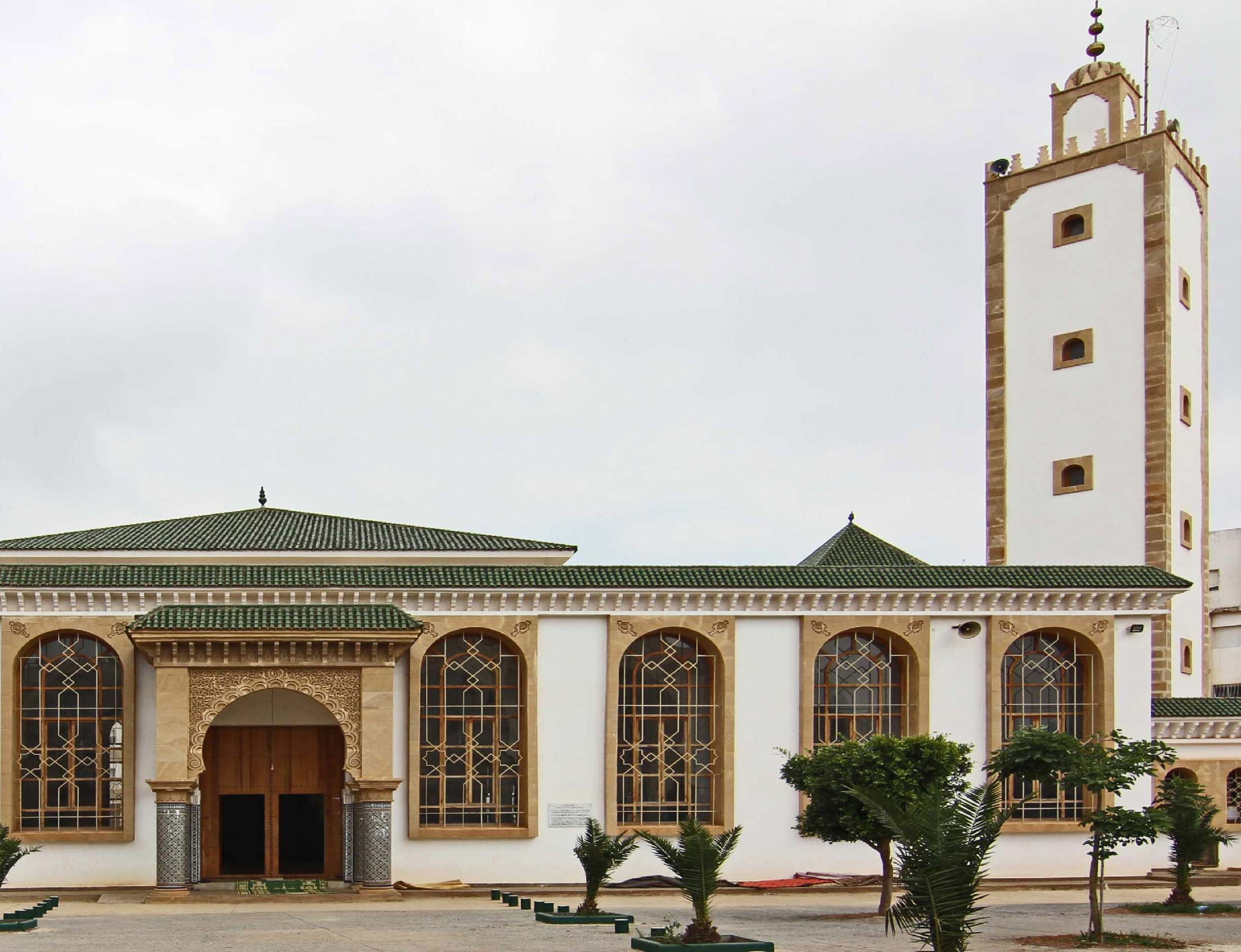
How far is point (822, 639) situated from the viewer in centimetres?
2567

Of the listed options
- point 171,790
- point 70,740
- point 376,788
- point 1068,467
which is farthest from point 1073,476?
point 70,740

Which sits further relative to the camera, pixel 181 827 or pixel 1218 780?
pixel 1218 780

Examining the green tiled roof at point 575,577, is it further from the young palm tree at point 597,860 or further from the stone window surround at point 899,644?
the young palm tree at point 597,860

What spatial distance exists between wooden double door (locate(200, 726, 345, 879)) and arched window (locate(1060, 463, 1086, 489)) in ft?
63.9

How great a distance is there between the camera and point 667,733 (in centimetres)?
2533

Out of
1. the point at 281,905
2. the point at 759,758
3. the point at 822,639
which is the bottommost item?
the point at 281,905

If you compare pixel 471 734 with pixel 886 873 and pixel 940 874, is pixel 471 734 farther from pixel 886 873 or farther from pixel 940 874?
pixel 940 874

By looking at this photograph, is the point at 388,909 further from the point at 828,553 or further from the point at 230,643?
the point at 828,553

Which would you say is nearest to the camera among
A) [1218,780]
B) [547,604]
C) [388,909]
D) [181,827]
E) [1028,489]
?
[388,909]

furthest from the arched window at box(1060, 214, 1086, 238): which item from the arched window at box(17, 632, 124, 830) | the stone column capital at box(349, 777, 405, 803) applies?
the arched window at box(17, 632, 124, 830)

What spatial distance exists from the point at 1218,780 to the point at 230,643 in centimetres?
1958

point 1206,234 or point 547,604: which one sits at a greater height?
point 1206,234

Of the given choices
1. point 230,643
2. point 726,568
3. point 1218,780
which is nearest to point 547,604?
point 726,568

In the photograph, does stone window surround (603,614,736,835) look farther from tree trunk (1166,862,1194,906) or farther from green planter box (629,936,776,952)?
green planter box (629,936,776,952)
